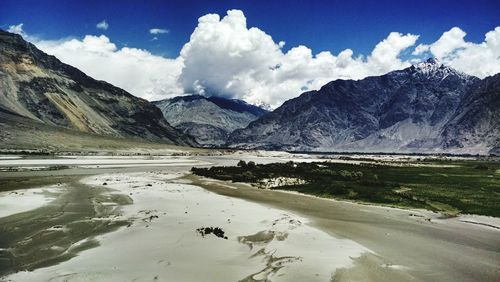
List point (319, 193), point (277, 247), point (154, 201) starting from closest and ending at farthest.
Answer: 1. point (277, 247)
2. point (154, 201)
3. point (319, 193)

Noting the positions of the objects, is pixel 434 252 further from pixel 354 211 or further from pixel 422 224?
pixel 354 211

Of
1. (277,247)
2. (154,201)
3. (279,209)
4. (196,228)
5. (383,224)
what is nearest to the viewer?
(277,247)

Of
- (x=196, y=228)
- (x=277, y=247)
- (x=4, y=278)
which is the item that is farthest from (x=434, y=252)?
(x=4, y=278)

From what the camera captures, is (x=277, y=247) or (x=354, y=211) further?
(x=354, y=211)

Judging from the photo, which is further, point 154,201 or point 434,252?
point 154,201

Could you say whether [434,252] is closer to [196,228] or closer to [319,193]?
[196,228]

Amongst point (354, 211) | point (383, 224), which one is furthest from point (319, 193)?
point (383, 224)

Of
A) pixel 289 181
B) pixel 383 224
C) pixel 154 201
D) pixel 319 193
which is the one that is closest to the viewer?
pixel 383 224

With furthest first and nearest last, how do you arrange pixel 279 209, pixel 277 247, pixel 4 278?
pixel 279 209 < pixel 277 247 < pixel 4 278
